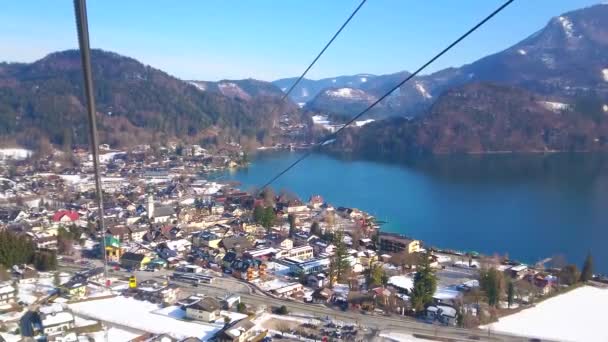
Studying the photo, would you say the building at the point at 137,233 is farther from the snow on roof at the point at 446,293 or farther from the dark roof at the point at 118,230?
the snow on roof at the point at 446,293

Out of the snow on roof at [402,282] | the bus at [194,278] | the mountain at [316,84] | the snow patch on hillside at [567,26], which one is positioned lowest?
the snow on roof at [402,282]

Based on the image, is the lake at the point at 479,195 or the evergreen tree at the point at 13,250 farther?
the lake at the point at 479,195

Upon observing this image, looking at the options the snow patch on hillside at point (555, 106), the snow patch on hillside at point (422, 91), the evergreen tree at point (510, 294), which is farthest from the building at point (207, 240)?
the snow patch on hillside at point (422, 91)

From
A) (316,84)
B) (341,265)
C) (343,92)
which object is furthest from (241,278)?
(316,84)

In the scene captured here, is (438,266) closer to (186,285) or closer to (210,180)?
(186,285)

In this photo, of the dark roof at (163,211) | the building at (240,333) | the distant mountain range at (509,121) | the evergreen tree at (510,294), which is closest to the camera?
the building at (240,333)

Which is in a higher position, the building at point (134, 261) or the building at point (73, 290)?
the building at point (73, 290)

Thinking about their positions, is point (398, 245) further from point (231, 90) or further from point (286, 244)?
point (231, 90)
